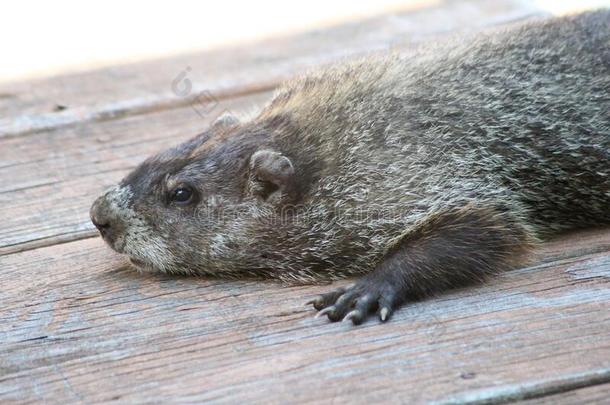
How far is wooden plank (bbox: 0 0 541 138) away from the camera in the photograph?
6613mm

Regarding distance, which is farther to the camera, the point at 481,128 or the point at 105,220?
the point at 481,128

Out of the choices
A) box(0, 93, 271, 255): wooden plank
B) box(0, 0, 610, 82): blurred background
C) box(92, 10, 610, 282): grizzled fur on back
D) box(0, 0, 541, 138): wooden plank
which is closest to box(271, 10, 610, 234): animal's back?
box(92, 10, 610, 282): grizzled fur on back

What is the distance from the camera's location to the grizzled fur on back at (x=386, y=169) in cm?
482

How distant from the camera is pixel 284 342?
153 inches

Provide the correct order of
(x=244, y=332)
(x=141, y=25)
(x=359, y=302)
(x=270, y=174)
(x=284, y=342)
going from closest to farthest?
(x=284, y=342), (x=244, y=332), (x=359, y=302), (x=270, y=174), (x=141, y=25)

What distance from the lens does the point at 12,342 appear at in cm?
401

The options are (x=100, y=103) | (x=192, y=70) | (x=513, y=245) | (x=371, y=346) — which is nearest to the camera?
(x=371, y=346)

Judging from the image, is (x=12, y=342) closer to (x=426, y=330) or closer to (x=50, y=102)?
(x=426, y=330)

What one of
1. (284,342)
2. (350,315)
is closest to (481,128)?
(350,315)

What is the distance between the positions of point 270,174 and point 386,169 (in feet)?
1.84

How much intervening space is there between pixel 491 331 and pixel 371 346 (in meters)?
0.46

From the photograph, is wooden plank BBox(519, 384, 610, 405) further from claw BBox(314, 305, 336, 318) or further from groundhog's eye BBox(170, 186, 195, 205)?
groundhog's eye BBox(170, 186, 195, 205)

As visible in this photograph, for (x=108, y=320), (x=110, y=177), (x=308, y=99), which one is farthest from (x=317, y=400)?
(x=110, y=177)

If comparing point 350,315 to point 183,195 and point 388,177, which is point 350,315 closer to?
point 388,177
